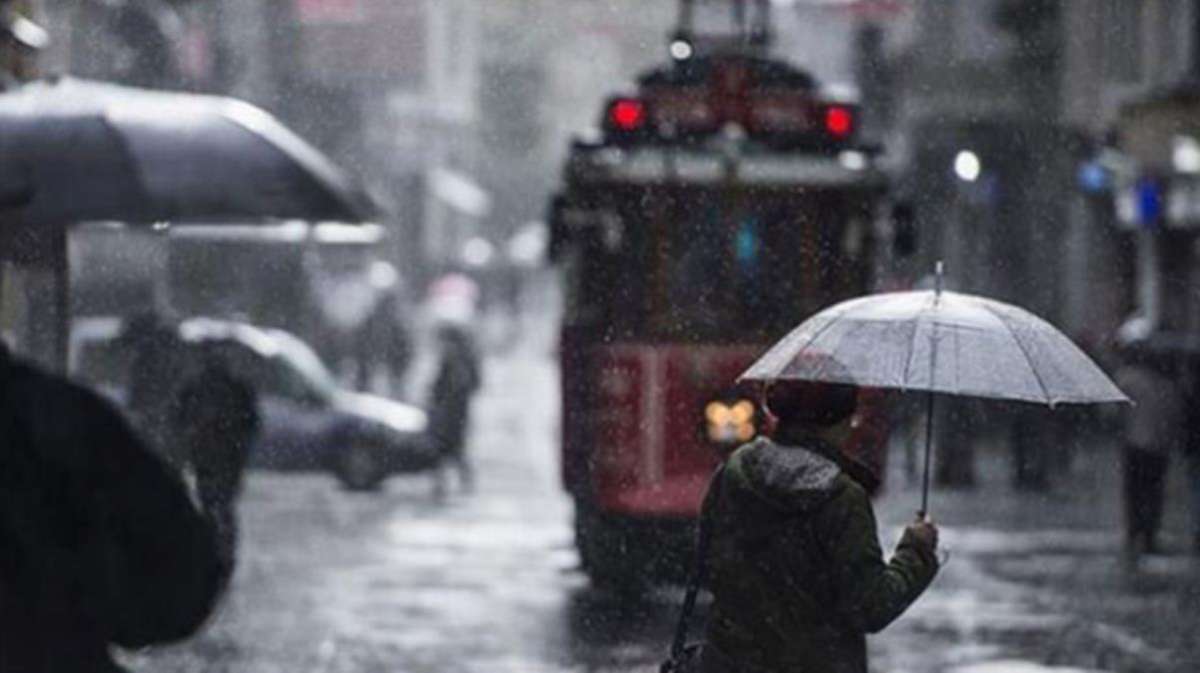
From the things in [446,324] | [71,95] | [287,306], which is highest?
[71,95]

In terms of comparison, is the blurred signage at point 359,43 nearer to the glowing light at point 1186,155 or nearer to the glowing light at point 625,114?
the glowing light at point 1186,155

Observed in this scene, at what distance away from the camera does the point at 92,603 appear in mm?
5426

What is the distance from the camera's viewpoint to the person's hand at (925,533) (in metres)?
7.70

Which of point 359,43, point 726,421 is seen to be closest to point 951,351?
point 726,421

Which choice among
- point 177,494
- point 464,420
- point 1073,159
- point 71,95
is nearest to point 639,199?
point 71,95

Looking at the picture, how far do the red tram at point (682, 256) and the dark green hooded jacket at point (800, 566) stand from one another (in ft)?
39.1

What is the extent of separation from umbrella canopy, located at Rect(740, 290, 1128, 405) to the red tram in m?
10.8

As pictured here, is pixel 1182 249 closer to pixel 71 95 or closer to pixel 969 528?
pixel 969 528

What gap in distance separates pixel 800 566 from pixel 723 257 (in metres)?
12.6

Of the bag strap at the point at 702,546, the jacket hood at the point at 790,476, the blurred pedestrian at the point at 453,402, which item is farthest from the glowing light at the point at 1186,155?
the jacket hood at the point at 790,476

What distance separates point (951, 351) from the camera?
338 inches

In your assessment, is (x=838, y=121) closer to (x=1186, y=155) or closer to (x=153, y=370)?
(x=153, y=370)

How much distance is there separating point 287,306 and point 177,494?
4918cm

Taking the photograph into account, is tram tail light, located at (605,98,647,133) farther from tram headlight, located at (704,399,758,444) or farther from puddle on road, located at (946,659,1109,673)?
puddle on road, located at (946,659,1109,673)
